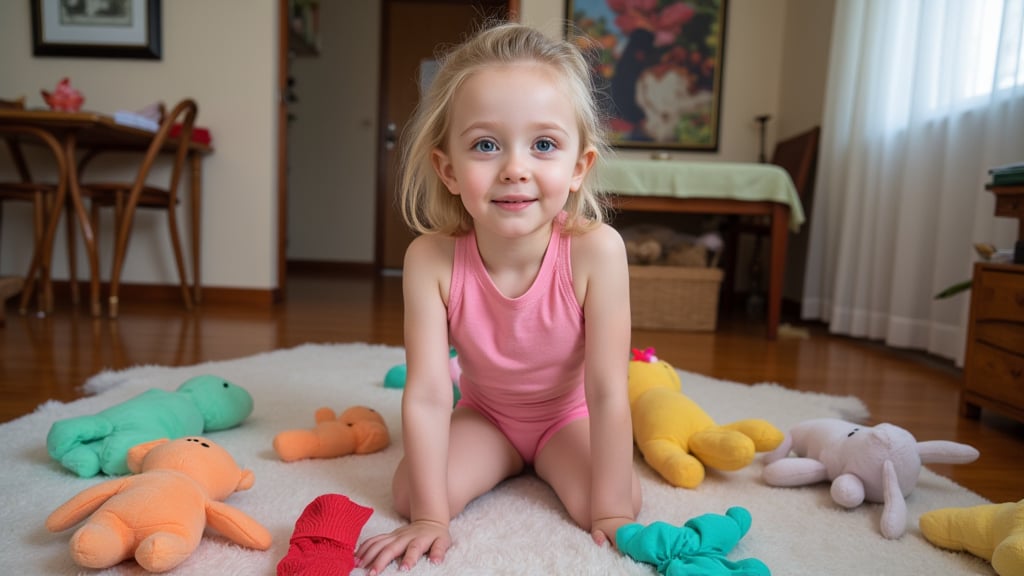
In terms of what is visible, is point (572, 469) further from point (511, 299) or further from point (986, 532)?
point (986, 532)

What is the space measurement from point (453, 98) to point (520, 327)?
1.02ft

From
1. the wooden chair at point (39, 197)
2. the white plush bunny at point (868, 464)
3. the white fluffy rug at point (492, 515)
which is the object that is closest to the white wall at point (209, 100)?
the wooden chair at point (39, 197)

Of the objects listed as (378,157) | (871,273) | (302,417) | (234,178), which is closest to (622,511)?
(302,417)

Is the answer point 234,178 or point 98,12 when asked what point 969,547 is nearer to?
point 234,178

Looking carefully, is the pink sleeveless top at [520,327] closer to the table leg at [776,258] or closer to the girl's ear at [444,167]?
the girl's ear at [444,167]

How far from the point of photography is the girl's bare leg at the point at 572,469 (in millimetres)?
879

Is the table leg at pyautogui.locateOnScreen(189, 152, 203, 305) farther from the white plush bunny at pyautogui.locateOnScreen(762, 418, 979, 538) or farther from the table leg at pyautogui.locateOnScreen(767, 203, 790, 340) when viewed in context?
the white plush bunny at pyautogui.locateOnScreen(762, 418, 979, 538)

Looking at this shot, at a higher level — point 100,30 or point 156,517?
point 100,30

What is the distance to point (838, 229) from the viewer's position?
2.82 meters

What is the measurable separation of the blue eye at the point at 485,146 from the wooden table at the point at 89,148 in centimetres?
207

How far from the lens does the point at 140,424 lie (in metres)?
1.02

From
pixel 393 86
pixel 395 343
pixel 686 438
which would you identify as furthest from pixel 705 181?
pixel 393 86

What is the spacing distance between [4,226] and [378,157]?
263 centimetres

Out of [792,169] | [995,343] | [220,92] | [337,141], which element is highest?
[220,92]
